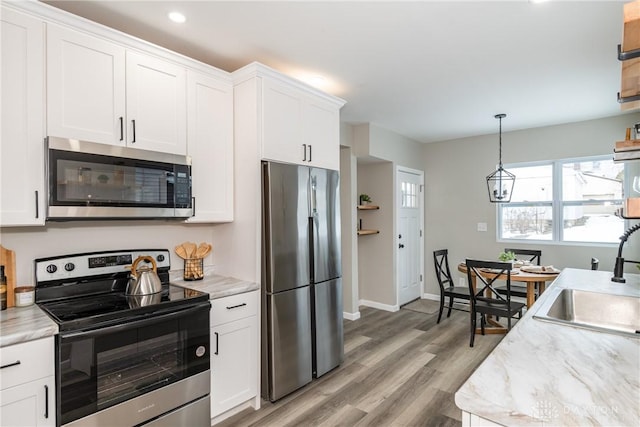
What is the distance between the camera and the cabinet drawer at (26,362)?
142 cm

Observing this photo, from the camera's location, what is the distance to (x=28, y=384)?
1493mm

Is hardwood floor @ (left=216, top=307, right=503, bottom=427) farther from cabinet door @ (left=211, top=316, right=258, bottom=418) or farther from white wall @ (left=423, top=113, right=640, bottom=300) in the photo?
white wall @ (left=423, top=113, right=640, bottom=300)

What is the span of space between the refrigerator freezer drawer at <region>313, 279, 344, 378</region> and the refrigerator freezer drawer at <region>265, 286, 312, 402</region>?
101 mm

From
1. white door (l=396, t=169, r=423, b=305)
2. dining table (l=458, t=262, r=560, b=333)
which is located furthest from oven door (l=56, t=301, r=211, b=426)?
white door (l=396, t=169, r=423, b=305)

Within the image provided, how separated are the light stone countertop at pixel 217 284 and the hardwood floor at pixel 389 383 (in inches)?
35.0

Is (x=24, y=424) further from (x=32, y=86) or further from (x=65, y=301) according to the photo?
(x=32, y=86)

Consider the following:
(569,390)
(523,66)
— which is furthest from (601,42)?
(569,390)

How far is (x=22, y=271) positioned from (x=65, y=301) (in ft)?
0.94

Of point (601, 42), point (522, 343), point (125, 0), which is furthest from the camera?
point (601, 42)

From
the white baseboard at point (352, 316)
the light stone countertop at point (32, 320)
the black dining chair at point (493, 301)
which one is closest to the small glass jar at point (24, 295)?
the light stone countertop at point (32, 320)

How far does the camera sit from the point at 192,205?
7.88 ft

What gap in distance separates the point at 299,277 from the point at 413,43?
1.93 meters

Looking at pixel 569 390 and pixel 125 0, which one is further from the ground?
pixel 125 0

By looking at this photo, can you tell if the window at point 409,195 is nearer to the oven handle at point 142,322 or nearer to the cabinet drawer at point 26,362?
the oven handle at point 142,322
